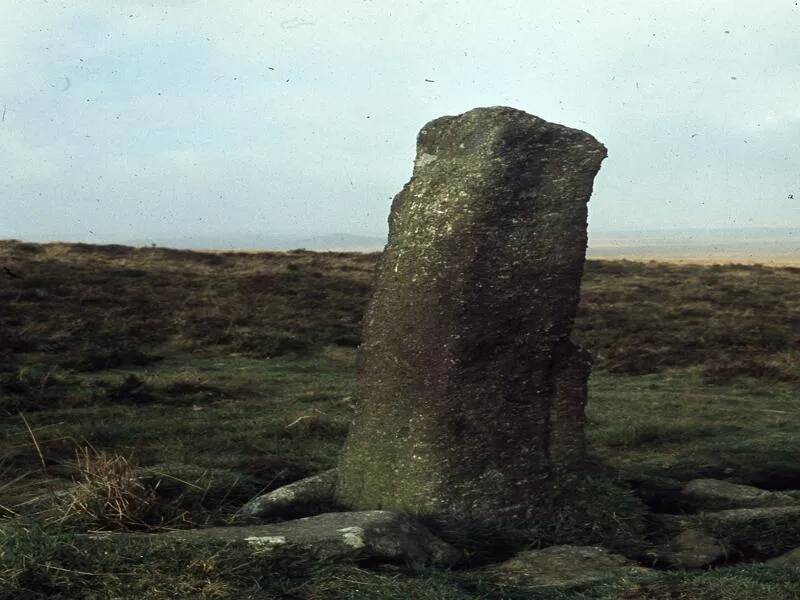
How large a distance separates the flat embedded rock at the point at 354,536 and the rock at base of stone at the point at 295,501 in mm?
757

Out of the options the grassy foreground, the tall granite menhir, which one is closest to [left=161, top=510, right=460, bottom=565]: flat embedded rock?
the grassy foreground

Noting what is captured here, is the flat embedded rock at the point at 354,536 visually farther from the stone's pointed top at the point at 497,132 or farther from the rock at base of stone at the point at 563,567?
the stone's pointed top at the point at 497,132

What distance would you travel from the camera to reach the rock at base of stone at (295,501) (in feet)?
19.4

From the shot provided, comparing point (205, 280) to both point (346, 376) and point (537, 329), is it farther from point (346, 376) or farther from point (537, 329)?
point (537, 329)

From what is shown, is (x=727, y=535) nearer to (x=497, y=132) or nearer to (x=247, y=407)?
(x=497, y=132)

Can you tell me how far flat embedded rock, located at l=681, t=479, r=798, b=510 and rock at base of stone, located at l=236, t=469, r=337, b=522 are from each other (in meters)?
2.66

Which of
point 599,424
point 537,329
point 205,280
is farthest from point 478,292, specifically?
point 205,280

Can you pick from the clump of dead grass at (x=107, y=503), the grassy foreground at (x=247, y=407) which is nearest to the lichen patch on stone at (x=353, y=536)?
the grassy foreground at (x=247, y=407)

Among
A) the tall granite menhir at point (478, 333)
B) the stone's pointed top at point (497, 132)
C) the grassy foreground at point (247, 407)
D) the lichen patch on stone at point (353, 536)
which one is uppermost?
the stone's pointed top at point (497, 132)

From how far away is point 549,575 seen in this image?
4.89 meters

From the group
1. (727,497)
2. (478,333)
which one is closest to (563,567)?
(478,333)

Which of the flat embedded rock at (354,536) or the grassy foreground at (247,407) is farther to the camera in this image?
the flat embedded rock at (354,536)

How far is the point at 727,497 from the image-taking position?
6.86 metres

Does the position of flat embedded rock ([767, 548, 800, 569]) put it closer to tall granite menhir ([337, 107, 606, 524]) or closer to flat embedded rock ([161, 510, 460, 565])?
tall granite menhir ([337, 107, 606, 524])
